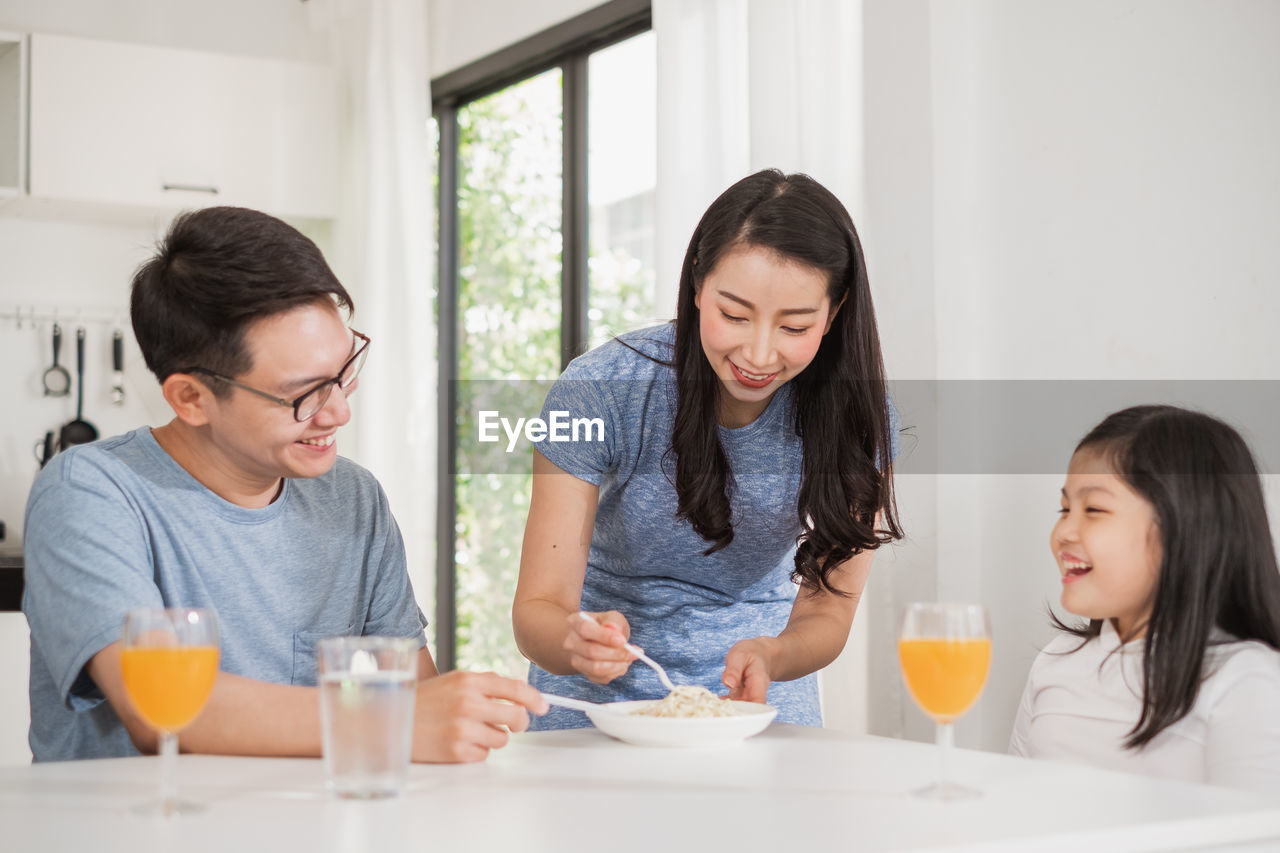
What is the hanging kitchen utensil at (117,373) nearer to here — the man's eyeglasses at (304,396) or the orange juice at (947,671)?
the man's eyeglasses at (304,396)

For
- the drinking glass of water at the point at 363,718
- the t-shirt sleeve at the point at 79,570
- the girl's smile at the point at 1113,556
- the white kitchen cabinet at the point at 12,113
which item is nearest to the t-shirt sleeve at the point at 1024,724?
the girl's smile at the point at 1113,556

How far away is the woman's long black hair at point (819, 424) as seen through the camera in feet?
5.55

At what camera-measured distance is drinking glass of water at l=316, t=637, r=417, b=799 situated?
1030 millimetres

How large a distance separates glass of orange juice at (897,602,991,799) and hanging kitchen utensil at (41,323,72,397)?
135 inches

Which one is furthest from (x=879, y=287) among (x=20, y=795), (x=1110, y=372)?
(x=20, y=795)

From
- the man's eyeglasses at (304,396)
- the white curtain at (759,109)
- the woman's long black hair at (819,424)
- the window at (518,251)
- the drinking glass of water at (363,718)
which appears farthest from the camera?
the window at (518,251)

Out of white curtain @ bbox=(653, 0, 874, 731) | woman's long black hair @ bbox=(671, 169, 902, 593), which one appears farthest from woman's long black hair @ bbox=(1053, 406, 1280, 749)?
white curtain @ bbox=(653, 0, 874, 731)

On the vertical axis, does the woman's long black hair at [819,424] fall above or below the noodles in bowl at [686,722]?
above

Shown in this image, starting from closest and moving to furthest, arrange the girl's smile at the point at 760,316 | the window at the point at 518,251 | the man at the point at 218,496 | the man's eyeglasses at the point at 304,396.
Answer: the man at the point at 218,496
the man's eyeglasses at the point at 304,396
the girl's smile at the point at 760,316
the window at the point at 518,251

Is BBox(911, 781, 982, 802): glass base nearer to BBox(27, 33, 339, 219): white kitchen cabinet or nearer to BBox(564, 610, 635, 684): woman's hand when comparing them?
BBox(564, 610, 635, 684): woman's hand

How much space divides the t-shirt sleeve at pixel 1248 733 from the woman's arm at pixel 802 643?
0.46 meters

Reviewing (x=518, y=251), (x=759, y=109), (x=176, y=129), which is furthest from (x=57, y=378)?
(x=759, y=109)

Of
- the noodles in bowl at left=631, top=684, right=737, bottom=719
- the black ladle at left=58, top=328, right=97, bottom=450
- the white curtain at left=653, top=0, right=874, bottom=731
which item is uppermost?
the white curtain at left=653, top=0, right=874, bottom=731

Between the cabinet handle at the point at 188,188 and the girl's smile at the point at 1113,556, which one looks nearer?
the girl's smile at the point at 1113,556
